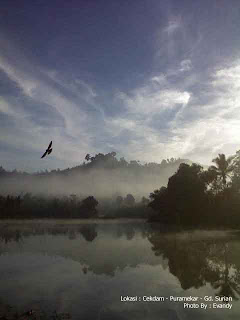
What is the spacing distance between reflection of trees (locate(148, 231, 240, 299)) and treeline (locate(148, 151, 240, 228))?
30.7 metres

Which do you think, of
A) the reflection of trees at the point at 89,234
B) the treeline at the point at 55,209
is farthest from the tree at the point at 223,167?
the treeline at the point at 55,209

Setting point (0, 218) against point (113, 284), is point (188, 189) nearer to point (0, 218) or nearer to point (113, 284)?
point (113, 284)

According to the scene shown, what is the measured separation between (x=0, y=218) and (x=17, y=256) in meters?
79.6

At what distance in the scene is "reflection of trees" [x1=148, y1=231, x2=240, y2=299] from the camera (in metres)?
15.5

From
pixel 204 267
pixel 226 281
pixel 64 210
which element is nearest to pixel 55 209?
pixel 64 210

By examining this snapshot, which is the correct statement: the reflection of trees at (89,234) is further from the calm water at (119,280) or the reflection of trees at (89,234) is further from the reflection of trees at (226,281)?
the reflection of trees at (226,281)

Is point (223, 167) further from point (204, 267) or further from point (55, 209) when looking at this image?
point (55, 209)

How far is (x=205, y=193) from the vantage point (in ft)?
202

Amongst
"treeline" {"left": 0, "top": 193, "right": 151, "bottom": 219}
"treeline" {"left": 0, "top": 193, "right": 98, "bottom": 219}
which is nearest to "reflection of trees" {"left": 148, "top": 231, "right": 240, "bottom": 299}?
"treeline" {"left": 0, "top": 193, "right": 151, "bottom": 219}

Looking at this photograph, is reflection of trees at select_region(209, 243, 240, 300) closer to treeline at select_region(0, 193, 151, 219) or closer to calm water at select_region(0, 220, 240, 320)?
calm water at select_region(0, 220, 240, 320)

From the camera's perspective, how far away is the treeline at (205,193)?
5749 centimetres

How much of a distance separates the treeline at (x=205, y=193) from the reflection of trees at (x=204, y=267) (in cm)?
3066

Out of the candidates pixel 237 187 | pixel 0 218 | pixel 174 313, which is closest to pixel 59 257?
pixel 174 313

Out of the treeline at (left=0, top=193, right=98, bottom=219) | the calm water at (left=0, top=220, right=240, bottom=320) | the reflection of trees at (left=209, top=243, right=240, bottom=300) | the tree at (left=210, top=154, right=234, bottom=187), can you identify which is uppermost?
the tree at (left=210, top=154, right=234, bottom=187)
